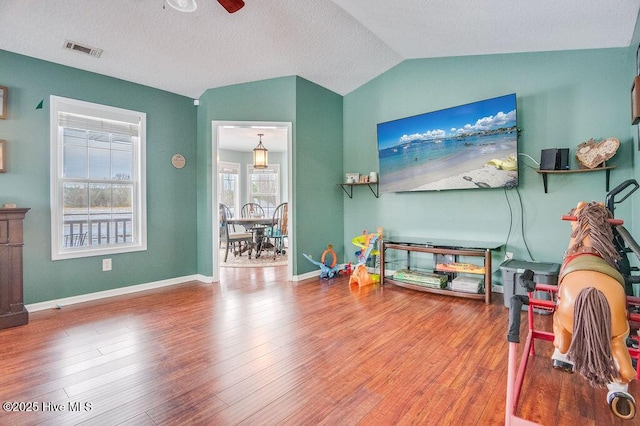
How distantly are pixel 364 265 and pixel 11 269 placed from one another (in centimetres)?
361

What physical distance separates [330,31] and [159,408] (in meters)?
3.57

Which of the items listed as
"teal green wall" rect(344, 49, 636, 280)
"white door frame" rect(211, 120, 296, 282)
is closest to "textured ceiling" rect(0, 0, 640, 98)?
"teal green wall" rect(344, 49, 636, 280)

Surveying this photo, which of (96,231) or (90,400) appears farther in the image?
(96,231)

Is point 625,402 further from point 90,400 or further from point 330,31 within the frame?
point 330,31

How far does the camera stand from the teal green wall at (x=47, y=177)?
3.07 meters

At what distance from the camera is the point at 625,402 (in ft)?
4.78

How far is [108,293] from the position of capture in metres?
3.65

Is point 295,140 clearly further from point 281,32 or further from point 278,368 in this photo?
point 278,368

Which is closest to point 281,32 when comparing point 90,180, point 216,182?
point 216,182

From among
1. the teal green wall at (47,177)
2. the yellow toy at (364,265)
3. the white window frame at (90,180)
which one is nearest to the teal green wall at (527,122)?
the yellow toy at (364,265)

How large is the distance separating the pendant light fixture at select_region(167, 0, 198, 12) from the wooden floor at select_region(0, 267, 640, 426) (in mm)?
2525

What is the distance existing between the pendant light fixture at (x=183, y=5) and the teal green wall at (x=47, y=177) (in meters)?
1.88

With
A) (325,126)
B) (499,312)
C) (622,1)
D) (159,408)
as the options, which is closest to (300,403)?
(159,408)

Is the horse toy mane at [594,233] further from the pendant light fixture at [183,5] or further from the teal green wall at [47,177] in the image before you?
the teal green wall at [47,177]
